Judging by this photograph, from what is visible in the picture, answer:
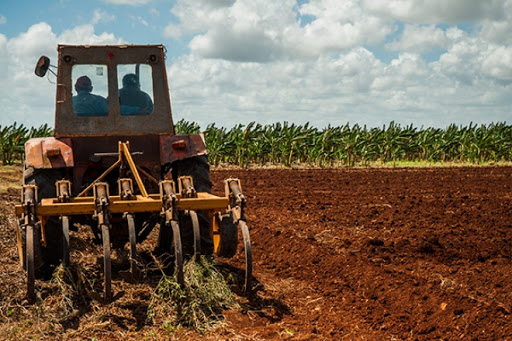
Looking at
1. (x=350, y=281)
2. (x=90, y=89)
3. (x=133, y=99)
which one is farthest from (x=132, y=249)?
(x=350, y=281)

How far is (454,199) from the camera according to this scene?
1300 cm

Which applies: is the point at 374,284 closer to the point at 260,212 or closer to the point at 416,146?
the point at 260,212

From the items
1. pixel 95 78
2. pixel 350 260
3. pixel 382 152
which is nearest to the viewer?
pixel 95 78

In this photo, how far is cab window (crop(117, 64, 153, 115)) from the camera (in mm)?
6699

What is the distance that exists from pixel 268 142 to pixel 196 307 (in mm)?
20123

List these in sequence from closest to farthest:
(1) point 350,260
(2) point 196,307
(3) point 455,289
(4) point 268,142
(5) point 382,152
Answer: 1. (2) point 196,307
2. (3) point 455,289
3. (1) point 350,260
4. (4) point 268,142
5. (5) point 382,152

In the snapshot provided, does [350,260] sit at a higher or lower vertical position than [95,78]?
lower

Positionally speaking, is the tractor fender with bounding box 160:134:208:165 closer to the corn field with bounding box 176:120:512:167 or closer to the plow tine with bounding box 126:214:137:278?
the plow tine with bounding box 126:214:137:278

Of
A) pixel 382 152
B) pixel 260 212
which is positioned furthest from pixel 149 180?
pixel 382 152

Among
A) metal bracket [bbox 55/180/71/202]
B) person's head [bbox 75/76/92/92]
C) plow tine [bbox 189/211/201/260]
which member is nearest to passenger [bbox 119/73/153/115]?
person's head [bbox 75/76/92/92]

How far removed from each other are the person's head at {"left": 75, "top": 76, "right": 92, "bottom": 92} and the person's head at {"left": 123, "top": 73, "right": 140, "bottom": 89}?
14.0 inches

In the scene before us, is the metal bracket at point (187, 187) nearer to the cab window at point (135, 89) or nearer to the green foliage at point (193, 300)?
the green foliage at point (193, 300)

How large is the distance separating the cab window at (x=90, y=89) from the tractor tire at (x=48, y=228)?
757 millimetres

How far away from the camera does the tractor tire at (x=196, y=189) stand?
598 cm
